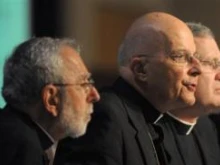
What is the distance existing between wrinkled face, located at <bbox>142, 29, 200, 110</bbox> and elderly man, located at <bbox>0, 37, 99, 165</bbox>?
1.70 feet

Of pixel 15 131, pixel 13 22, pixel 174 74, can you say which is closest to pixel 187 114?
pixel 174 74

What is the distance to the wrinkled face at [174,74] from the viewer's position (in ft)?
19.5

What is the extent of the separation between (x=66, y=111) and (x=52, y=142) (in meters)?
0.18

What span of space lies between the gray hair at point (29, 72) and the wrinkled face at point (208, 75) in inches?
49.3

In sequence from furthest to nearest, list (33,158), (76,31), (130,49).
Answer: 1. (76,31)
2. (130,49)
3. (33,158)

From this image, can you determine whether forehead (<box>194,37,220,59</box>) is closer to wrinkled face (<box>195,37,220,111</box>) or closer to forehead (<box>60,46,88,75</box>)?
wrinkled face (<box>195,37,220,111</box>)

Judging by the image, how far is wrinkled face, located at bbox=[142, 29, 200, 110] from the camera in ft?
19.5

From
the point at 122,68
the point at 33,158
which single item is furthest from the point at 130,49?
the point at 33,158

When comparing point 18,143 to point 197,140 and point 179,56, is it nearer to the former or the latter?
point 179,56

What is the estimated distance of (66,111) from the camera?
5.48 m

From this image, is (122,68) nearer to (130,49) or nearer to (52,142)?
(130,49)

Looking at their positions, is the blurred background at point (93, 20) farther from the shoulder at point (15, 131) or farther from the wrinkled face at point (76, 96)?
the shoulder at point (15, 131)

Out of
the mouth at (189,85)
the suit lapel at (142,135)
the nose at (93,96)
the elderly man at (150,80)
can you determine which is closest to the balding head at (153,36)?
the elderly man at (150,80)

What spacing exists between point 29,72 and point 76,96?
0.30 m
